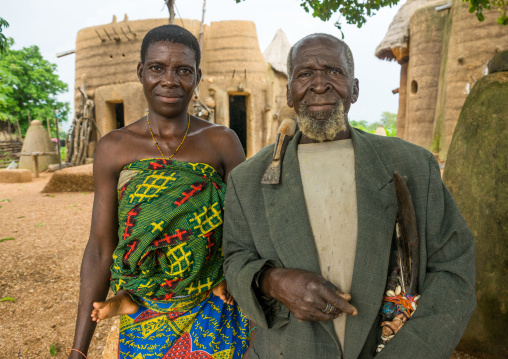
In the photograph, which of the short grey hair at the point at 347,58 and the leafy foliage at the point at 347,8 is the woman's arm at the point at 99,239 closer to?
the short grey hair at the point at 347,58

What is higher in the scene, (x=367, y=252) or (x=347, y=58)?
(x=347, y=58)

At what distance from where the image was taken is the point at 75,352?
5.38ft

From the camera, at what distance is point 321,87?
1.41 m

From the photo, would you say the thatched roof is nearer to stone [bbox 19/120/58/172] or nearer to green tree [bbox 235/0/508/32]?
green tree [bbox 235/0/508/32]

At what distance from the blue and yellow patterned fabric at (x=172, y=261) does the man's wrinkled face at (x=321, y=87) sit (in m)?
0.48

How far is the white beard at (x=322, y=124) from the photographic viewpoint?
4.67 ft

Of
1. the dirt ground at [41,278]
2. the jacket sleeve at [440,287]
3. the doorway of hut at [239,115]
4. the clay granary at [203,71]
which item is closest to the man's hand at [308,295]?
the jacket sleeve at [440,287]

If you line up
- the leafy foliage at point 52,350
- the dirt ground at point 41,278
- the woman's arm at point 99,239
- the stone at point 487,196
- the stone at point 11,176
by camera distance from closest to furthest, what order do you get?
the woman's arm at point 99,239 → the stone at point 487,196 → the leafy foliage at point 52,350 → the dirt ground at point 41,278 → the stone at point 11,176

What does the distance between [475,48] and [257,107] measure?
6.62 m

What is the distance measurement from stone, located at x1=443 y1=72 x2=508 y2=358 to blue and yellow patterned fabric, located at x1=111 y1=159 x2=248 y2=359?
194 cm

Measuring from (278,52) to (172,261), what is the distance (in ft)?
46.3

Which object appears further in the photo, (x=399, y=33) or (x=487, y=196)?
(x=399, y=33)

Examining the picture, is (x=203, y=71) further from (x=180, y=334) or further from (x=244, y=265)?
(x=244, y=265)

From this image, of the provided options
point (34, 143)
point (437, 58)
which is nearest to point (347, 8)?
point (437, 58)
